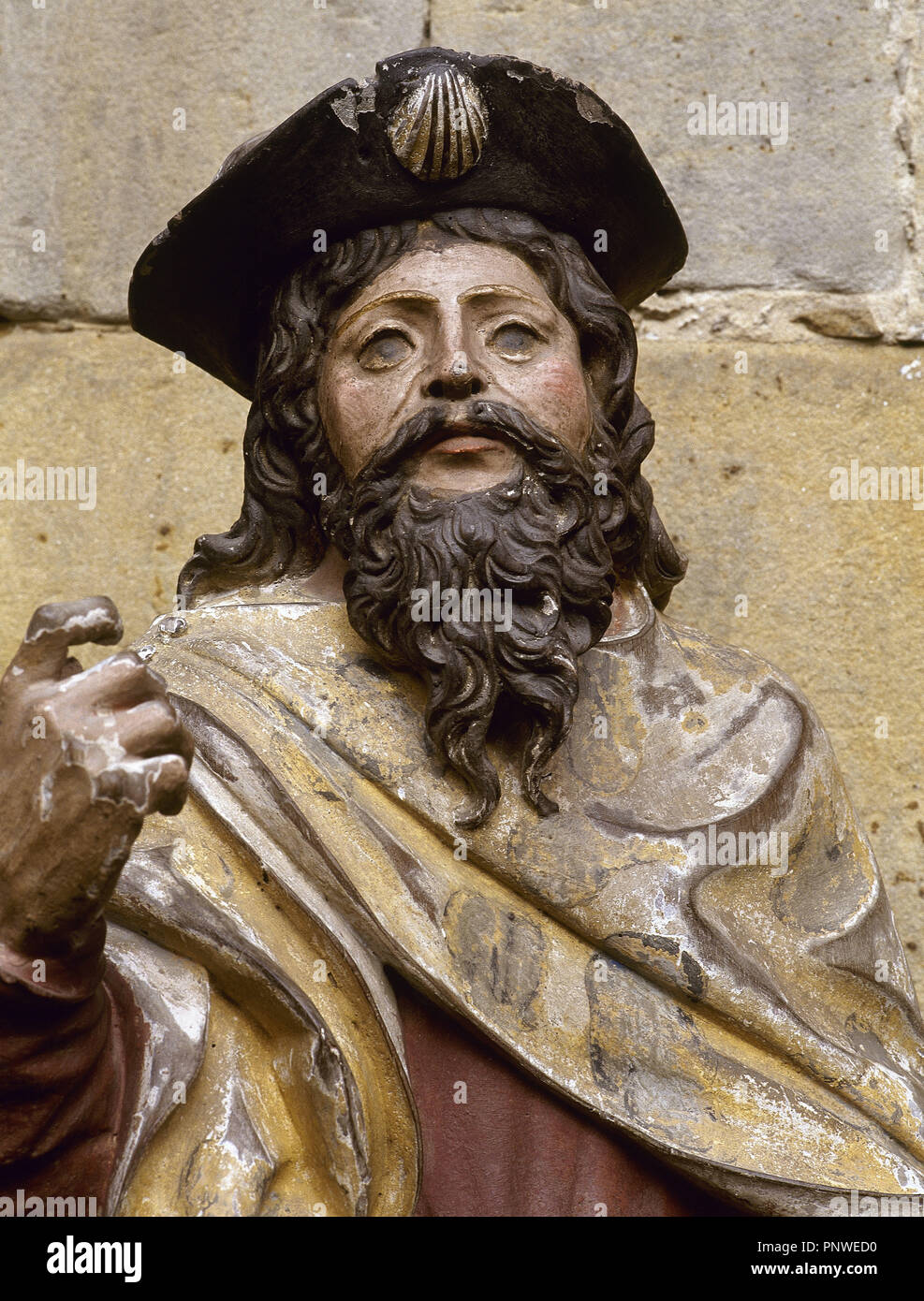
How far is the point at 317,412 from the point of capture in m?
2.62

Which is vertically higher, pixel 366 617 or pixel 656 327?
pixel 656 327

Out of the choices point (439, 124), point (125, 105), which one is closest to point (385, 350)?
point (439, 124)

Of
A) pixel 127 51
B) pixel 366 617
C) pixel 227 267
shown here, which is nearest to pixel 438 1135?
pixel 366 617

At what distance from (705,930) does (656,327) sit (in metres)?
1.63

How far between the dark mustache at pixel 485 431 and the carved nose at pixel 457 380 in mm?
25

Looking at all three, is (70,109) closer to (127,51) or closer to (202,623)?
(127,51)

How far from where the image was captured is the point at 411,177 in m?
2.57

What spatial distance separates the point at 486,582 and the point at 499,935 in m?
0.43

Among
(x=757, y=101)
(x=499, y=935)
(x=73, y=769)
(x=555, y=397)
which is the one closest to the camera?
(x=73, y=769)

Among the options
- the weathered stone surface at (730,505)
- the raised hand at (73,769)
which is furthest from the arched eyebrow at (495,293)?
the weathered stone surface at (730,505)

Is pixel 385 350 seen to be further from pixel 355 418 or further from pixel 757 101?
pixel 757 101

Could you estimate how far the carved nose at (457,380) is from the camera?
2438mm

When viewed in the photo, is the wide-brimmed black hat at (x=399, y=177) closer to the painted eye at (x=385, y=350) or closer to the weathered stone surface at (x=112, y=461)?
the painted eye at (x=385, y=350)

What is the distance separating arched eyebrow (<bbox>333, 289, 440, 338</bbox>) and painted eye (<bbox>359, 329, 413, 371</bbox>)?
40mm
